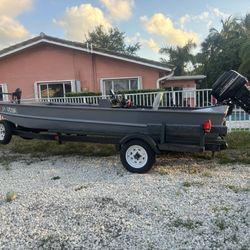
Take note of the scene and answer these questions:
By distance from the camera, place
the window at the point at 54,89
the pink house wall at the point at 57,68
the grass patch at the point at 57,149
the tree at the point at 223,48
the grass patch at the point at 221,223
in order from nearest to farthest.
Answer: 1. the grass patch at the point at 221,223
2. the grass patch at the point at 57,149
3. the pink house wall at the point at 57,68
4. the window at the point at 54,89
5. the tree at the point at 223,48

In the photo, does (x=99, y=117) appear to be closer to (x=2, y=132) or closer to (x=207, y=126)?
(x=207, y=126)

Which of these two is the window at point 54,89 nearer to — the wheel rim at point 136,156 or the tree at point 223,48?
the wheel rim at point 136,156

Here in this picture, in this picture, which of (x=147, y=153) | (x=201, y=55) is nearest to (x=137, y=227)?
(x=147, y=153)

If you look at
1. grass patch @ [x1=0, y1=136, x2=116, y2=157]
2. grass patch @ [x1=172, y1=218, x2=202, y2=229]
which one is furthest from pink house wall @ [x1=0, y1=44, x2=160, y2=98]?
grass patch @ [x1=172, y1=218, x2=202, y2=229]

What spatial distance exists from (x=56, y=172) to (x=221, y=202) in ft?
9.90

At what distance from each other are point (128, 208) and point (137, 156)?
173 cm

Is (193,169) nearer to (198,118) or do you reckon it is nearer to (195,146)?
(195,146)

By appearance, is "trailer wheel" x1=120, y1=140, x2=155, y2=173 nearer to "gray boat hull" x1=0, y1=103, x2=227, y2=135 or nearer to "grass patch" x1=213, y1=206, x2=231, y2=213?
"gray boat hull" x1=0, y1=103, x2=227, y2=135

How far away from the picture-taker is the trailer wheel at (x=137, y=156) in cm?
565

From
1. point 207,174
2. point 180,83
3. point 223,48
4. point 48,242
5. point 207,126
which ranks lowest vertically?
point 48,242

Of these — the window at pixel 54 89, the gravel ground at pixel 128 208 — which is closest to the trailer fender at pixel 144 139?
the gravel ground at pixel 128 208

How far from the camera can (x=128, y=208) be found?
4.11 m

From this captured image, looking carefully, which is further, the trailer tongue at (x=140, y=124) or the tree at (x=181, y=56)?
the tree at (x=181, y=56)

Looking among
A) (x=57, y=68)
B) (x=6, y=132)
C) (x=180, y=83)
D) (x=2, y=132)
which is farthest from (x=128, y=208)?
(x=180, y=83)
